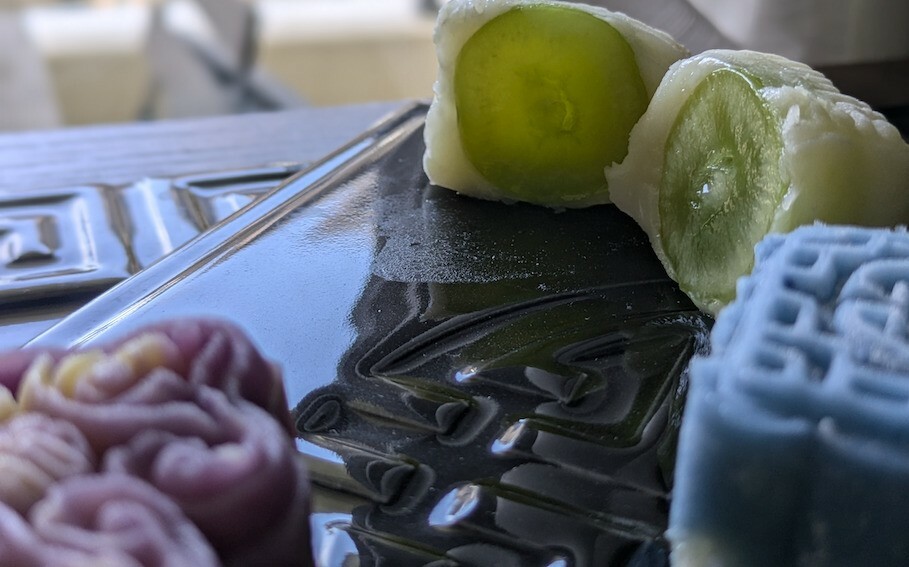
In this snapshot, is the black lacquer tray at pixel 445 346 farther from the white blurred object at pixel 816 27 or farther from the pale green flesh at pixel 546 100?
the white blurred object at pixel 816 27

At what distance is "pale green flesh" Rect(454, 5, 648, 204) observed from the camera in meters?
0.87

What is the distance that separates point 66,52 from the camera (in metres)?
3.29

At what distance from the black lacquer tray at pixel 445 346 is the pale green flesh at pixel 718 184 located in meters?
Answer: 0.03

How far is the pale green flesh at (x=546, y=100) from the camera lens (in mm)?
873

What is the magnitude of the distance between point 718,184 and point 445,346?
26cm

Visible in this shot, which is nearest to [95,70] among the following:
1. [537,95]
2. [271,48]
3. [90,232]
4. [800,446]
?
[271,48]

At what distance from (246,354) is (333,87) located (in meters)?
3.05

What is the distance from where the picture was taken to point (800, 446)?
430mm

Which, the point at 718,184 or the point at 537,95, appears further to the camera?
the point at 537,95

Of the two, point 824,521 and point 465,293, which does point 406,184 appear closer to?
point 465,293

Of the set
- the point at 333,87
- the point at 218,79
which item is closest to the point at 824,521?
the point at 218,79

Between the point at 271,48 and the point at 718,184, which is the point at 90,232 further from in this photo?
the point at 271,48

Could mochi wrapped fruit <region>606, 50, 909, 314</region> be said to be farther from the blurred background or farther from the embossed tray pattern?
the blurred background

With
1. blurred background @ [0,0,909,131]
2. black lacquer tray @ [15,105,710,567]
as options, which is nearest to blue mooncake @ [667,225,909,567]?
black lacquer tray @ [15,105,710,567]
